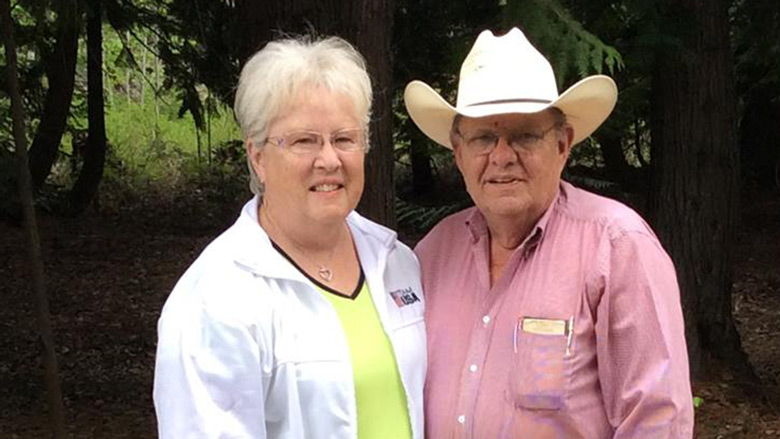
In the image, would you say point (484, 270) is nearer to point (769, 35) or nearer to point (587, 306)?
point (587, 306)

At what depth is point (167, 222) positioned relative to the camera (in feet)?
45.4

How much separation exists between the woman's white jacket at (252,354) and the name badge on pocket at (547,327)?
28 centimetres

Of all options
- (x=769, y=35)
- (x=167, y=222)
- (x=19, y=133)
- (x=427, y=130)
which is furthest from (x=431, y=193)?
(x=427, y=130)

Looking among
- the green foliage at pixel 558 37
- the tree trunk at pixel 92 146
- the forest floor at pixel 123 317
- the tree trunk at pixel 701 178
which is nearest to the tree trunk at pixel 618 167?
the forest floor at pixel 123 317

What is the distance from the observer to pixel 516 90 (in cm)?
240

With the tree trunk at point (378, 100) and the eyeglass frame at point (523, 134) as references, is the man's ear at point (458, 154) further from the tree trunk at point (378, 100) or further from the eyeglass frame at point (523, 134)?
the tree trunk at point (378, 100)

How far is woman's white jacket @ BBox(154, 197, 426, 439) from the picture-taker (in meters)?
2.07

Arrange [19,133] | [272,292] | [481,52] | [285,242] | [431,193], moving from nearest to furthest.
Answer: [272,292], [285,242], [481,52], [19,133], [431,193]

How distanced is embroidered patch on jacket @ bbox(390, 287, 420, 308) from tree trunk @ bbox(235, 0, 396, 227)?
5.12 ft

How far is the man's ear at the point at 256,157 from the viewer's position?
2303mm

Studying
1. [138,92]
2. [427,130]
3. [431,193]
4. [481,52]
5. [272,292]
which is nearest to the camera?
[272,292]

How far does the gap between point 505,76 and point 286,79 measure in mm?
525

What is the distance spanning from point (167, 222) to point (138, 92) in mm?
8691

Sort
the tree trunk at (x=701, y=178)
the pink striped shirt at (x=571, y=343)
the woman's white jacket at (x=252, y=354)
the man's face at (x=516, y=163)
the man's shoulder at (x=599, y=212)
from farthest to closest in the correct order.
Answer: the tree trunk at (x=701, y=178), the man's face at (x=516, y=163), the man's shoulder at (x=599, y=212), the pink striped shirt at (x=571, y=343), the woman's white jacket at (x=252, y=354)
